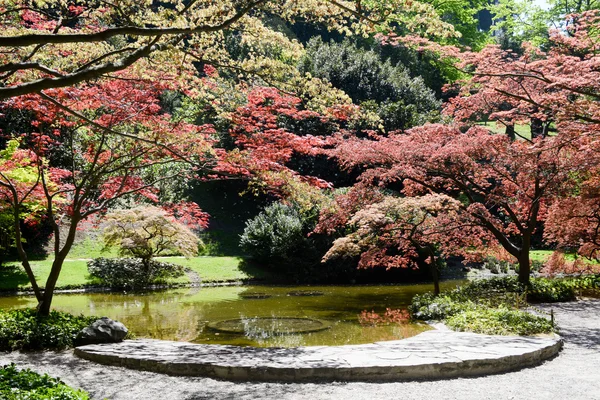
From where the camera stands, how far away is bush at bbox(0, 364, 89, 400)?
4.15 m

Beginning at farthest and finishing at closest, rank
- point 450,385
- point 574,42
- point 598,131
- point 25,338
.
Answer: point 574,42, point 598,131, point 25,338, point 450,385

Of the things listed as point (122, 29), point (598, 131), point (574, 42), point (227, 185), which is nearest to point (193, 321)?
point (122, 29)

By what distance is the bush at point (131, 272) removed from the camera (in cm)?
1664

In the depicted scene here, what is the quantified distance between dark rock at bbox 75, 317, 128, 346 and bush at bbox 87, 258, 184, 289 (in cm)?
904

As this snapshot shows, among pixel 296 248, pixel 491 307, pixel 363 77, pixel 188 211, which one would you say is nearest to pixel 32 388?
pixel 491 307

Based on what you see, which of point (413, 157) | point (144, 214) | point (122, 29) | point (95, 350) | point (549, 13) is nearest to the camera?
point (122, 29)

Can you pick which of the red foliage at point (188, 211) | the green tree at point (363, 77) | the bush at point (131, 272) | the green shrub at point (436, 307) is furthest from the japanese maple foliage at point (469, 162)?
the green tree at point (363, 77)

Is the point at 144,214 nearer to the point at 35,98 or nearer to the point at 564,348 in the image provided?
the point at 35,98

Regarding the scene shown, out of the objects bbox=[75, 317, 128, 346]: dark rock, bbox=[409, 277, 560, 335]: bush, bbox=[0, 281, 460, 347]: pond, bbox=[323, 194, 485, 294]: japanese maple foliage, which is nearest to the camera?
bbox=[75, 317, 128, 346]: dark rock

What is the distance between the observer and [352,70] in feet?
88.9

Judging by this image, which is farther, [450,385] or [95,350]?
[95,350]

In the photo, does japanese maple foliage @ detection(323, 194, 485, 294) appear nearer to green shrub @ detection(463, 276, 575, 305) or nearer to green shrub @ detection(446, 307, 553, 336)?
green shrub @ detection(463, 276, 575, 305)

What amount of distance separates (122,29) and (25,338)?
17.2ft

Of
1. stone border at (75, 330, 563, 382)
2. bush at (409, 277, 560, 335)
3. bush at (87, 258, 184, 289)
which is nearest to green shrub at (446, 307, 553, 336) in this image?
bush at (409, 277, 560, 335)
